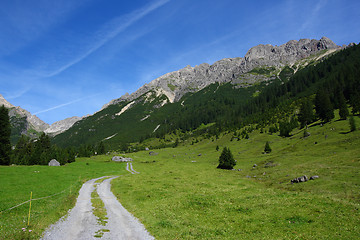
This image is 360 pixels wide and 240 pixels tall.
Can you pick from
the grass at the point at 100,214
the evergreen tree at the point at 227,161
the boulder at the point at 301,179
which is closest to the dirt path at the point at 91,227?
the grass at the point at 100,214

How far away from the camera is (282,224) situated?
59.8 ft

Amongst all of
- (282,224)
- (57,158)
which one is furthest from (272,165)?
(57,158)

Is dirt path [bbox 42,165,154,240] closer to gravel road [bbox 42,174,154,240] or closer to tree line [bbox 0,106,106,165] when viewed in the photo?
gravel road [bbox 42,174,154,240]

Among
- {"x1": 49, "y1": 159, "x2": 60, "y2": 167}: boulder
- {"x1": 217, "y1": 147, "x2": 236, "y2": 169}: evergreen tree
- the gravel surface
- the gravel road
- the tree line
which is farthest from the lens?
{"x1": 49, "y1": 159, "x2": 60, "y2": 167}: boulder

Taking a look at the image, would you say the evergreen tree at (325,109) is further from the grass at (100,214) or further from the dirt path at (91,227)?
the grass at (100,214)

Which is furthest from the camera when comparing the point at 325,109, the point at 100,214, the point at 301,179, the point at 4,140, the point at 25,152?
the point at 25,152

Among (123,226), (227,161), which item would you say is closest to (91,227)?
(123,226)

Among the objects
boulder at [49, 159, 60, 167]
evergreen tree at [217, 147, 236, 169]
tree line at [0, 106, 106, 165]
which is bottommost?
evergreen tree at [217, 147, 236, 169]

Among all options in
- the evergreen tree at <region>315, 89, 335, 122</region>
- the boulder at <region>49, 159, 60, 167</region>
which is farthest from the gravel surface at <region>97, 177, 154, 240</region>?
the evergreen tree at <region>315, 89, 335, 122</region>

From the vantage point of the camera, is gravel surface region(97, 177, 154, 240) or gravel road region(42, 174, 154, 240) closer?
gravel road region(42, 174, 154, 240)

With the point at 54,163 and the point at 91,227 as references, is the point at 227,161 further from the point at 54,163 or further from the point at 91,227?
the point at 54,163

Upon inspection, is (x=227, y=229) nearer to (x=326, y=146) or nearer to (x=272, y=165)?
(x=272, y=165)

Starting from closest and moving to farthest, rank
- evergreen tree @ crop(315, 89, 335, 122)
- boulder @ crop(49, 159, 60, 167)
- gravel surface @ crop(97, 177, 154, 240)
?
gravel surface @ crop(97, 177, 154, 240)
boulder @ crop(49, 159, 60, 167)
evergreen tree @ crop(315, 89, 335, 122)

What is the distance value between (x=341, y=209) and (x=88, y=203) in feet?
108
